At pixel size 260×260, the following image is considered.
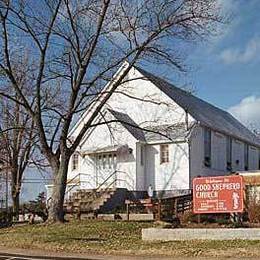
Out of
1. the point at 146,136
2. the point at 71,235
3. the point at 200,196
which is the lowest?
the point at 71,235

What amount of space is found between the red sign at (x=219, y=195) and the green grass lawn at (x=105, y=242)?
272cm

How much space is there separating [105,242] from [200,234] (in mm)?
3644

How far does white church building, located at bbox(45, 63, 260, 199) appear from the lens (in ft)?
129

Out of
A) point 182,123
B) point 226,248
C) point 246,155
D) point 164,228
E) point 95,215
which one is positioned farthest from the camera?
point 246,155

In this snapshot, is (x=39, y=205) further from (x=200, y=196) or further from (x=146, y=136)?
(x=200, y=196)

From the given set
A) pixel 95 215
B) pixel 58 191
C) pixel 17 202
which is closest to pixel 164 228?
pixel 58 191

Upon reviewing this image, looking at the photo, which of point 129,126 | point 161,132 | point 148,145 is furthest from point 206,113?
point 129,126

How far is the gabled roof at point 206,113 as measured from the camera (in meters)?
41.5

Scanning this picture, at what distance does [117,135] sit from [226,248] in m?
22.2

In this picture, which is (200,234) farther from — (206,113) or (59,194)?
(206,113)

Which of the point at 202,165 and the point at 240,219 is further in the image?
the point at 202,165

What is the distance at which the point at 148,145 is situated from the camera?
1596 inches

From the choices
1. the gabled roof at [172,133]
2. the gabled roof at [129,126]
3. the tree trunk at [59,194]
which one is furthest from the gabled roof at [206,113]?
the tree trunk at [59,194]

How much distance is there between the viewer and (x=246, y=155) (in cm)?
5028
